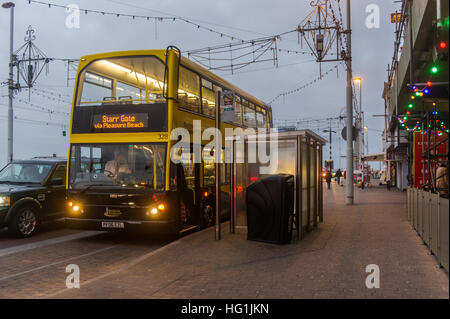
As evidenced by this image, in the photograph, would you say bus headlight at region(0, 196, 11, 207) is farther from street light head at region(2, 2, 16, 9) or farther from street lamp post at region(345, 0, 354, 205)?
street light head at region(2, 2, 16, 9)

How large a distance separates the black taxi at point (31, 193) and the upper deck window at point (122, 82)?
107 inches

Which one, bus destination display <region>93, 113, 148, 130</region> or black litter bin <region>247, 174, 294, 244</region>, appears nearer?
black litter bin <region>247, 174, 294, 244</region>

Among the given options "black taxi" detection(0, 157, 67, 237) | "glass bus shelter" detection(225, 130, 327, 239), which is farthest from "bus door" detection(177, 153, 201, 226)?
"black taxi" detection(0, 157, 67, 237)

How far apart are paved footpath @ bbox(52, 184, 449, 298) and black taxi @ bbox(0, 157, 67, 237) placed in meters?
4.21

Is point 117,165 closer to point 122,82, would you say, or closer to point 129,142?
point 129,142

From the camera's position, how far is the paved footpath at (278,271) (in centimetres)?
544

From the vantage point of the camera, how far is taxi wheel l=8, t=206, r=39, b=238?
33.7 feet

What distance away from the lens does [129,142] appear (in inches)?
374

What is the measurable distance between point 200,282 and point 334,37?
1421cm

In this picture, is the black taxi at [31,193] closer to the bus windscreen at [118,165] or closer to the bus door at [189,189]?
the bus windscreen at [118,165]

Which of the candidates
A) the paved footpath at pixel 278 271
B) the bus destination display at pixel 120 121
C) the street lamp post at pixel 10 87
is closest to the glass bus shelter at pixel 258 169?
the paved footpath at pixel 278 271

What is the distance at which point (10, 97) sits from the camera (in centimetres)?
2267
